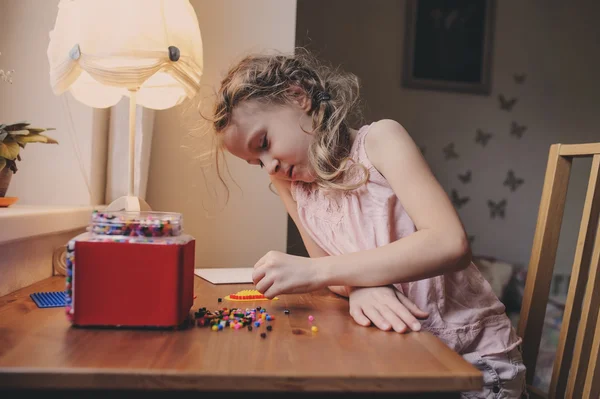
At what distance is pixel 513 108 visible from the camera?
3.29 m

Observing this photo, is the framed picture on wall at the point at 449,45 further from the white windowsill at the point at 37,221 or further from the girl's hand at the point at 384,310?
the girl's hand at the point at 384,310

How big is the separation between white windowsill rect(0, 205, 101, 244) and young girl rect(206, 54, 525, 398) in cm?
36

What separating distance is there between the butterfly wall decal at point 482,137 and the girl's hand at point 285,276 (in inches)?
111

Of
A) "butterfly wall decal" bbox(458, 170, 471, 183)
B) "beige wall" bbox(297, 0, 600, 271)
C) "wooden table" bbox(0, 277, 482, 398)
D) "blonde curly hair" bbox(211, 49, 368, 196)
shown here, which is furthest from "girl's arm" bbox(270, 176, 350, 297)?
"butterfly wall decal" bbox(458, 170, 471, 183)

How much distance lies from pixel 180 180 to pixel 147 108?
27 cm

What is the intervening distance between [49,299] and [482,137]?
2997 millimetres

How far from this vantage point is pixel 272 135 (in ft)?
3.01

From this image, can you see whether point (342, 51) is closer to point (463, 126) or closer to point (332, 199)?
point (463, 126)

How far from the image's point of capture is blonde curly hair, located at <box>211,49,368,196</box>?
93 cm

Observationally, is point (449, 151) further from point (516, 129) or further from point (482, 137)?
point (516, 129)

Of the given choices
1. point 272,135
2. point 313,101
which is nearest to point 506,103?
point 313,101

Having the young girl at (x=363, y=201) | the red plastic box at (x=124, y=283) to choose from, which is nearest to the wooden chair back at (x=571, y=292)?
the young girl at (x=363, y=201)

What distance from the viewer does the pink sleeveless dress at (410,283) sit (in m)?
0.88

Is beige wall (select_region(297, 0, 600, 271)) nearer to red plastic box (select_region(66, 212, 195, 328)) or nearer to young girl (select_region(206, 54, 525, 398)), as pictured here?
young girl (select_region(206, 54, 525, 398))
